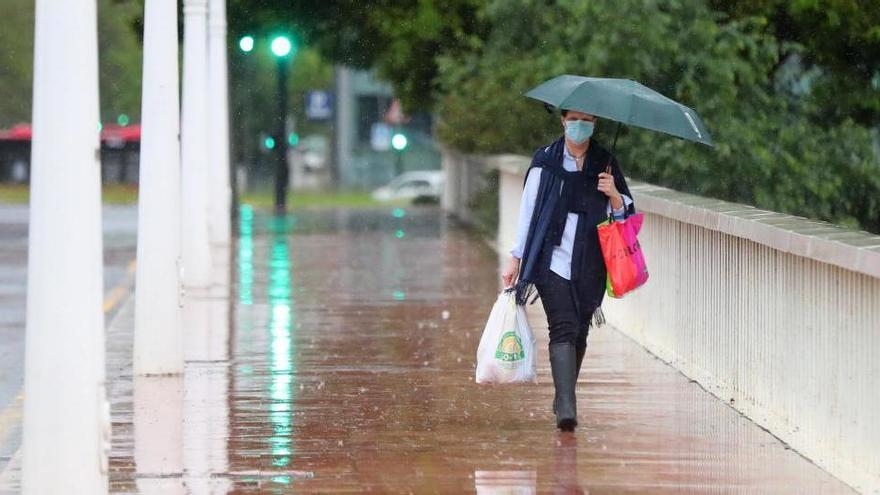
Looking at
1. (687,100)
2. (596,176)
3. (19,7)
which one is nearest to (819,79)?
(687,100)

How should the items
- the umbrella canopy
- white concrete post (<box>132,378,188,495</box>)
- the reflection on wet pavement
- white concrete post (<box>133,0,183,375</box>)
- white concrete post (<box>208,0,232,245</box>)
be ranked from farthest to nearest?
white concrete post (<box>208,0,232,245</box>) < white concrete post (<box>133,0,183,375</box>) < the umbrella canopy < the reflection on wet pavement < white concrete post (<box>132,378,188,495</box>)

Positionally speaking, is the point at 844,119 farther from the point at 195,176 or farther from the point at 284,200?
the point at 284,200

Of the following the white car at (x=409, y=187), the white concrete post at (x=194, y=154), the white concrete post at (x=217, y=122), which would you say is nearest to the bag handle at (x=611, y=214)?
the white concrete post at (x=194, y=154)

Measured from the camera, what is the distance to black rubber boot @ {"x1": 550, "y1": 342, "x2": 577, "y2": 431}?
959 centimetres

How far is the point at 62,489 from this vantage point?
7.03m

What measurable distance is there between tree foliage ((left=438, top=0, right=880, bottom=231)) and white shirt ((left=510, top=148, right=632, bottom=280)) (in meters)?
12.5

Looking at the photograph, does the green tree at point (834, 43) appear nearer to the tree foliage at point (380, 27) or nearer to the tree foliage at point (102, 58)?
the tree foliage at point (380, 27)

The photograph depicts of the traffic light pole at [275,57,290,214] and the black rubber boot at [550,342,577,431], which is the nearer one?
the black rubber boot at [550,342,577,431]

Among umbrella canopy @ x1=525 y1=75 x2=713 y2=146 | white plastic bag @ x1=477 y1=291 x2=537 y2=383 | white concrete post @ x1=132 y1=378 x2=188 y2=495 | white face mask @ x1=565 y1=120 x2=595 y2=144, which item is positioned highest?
umbrella canopy @ x1=525 y1=75 x2=713 y2=146

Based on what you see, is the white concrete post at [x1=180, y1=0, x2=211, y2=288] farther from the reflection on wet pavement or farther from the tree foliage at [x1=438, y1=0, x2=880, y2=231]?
the tree foliage at [x1=438, y1=0, x2=880, y2=231]

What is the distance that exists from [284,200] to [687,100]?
53.6ft

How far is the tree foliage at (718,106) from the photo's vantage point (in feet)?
73.7

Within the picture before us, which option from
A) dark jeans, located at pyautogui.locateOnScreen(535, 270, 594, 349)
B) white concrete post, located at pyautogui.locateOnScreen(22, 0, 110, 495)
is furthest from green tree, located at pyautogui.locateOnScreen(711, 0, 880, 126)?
white concrete post, located at pyautogui.locateOnScreen(22, 0, 110, 495)

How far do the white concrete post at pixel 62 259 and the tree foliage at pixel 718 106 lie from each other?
15.5 m
